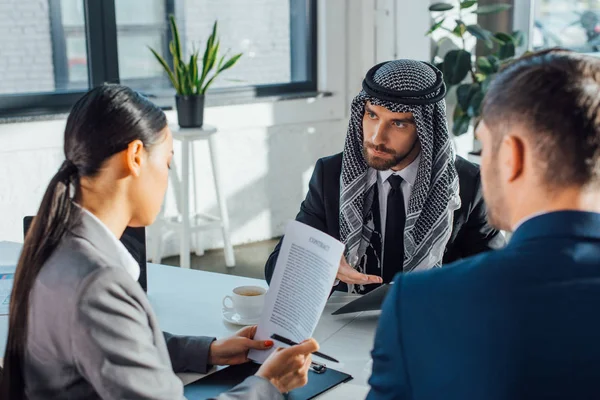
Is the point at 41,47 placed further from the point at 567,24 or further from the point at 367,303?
the point at 567,24

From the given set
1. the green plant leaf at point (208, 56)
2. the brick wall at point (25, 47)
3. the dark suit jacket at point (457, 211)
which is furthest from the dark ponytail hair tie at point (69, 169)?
the brick wall at point (25, 47)

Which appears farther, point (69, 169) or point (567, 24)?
point (567, 24)

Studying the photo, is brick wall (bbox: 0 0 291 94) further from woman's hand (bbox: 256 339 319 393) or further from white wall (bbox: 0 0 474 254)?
woman's hand (bbox: 256 339 319 393)

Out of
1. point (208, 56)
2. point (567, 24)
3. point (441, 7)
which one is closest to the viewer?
point (208, 56)

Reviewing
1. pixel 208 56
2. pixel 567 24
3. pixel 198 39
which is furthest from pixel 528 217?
pixel 567 24

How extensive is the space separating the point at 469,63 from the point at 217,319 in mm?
2959

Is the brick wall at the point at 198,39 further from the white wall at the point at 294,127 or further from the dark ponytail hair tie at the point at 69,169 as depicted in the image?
the dark ponytail hair tie at the point at 69,169

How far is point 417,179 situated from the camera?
2289mm

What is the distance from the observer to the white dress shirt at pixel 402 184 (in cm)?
233

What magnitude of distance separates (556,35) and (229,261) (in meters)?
2.60

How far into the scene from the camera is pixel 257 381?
1.42 m

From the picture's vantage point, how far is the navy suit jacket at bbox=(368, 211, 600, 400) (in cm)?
92

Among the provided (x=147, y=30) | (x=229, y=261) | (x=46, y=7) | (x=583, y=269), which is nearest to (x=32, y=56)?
(x=46, y=7)

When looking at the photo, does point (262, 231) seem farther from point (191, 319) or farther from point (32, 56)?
point (191, 319)
